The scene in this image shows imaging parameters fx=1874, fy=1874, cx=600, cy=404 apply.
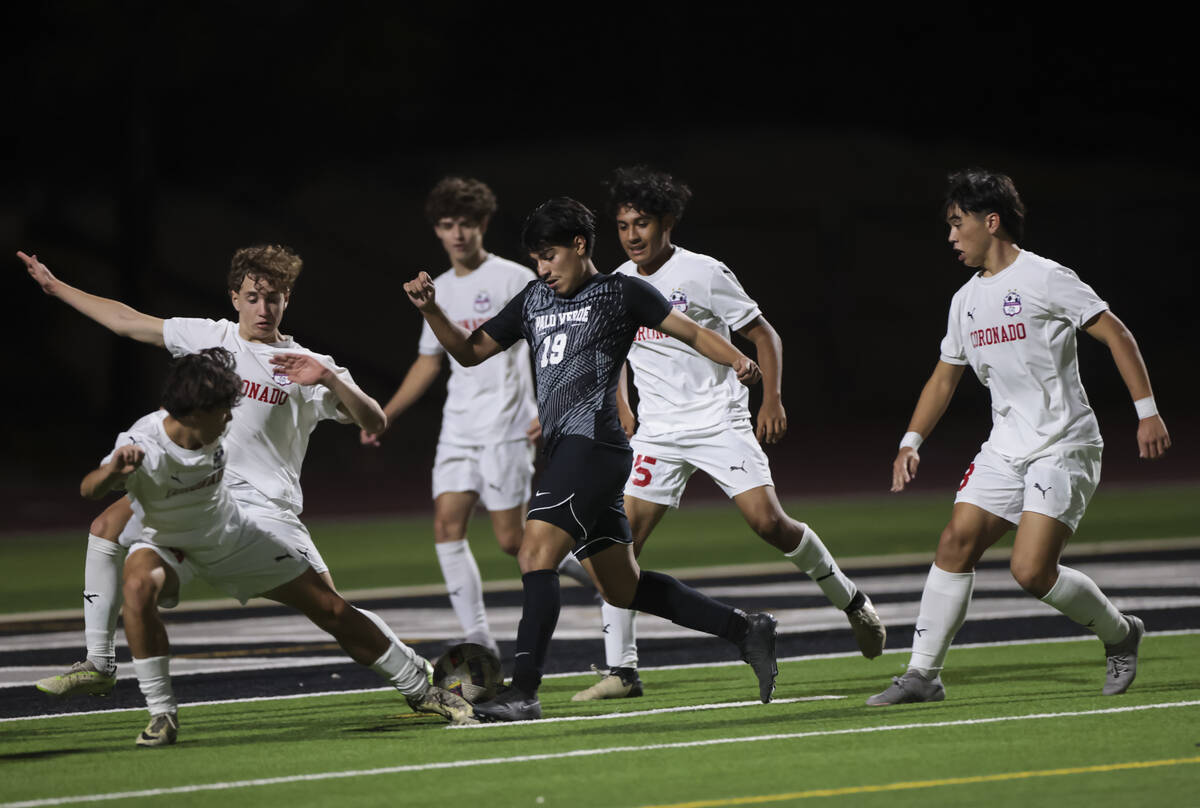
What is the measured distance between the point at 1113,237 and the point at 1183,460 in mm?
10279

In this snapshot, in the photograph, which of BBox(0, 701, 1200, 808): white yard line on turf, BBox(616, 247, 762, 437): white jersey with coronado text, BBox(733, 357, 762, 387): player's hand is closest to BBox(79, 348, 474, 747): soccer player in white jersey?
BBox(0, 701, 1200, 808): white yard line on turf

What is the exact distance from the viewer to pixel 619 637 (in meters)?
9.01

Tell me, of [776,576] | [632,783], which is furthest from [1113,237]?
[632,783]

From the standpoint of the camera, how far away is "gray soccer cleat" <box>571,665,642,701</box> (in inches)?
347

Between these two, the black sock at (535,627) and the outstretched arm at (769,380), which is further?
the outstretched arm at (769,380)

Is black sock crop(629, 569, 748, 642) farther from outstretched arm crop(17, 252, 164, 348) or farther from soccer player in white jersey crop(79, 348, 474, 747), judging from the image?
outstretched arm crop(17, 252, 164, 348)

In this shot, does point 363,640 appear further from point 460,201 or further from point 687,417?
point 460,201

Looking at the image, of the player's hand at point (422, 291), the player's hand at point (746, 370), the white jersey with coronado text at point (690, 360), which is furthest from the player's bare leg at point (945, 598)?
the player's hand at point (422, 291)

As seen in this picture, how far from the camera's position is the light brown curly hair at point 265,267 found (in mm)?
8008

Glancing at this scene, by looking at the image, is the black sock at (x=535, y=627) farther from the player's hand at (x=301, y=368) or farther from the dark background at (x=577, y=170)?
the dark background at (x=577, y=170)

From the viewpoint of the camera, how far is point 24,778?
6.89m

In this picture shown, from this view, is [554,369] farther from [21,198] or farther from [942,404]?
[21,198]

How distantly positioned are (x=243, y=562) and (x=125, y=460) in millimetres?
830

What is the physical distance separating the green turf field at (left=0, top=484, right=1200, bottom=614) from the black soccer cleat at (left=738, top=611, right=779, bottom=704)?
683cm
